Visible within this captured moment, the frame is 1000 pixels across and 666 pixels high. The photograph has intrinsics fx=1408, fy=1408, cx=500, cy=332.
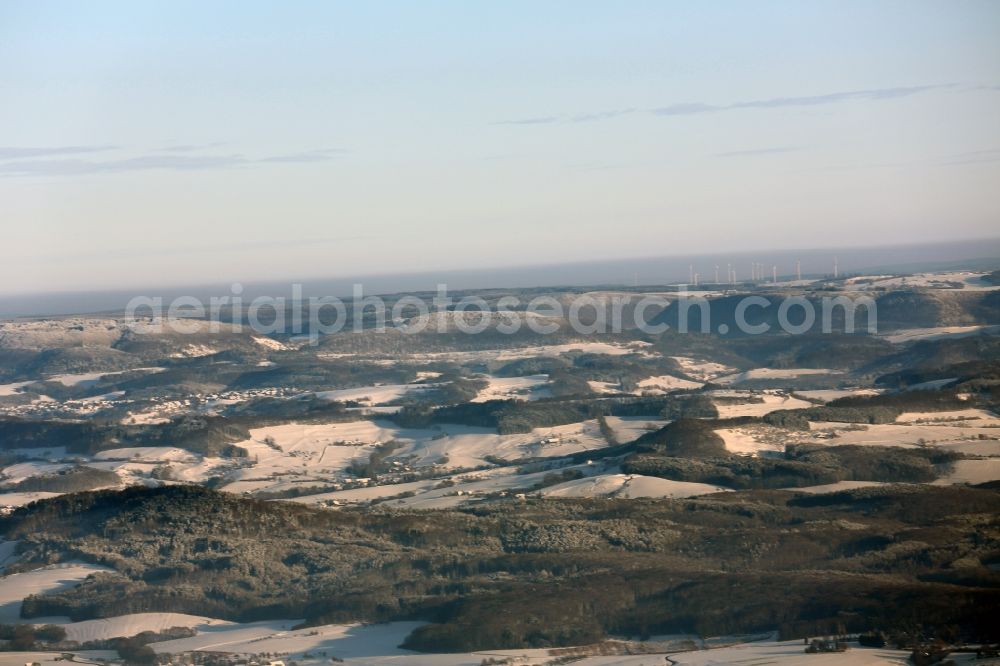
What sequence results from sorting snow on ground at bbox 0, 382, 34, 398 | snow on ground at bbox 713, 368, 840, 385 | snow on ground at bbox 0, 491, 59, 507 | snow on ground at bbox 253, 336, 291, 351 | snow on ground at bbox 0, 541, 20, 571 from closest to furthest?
snow on ground at bbox 0, 541, 20, 571 → snow on ground at bbox 0, 491, 59, 507 → snow on ground at bbox 713, 368, 840, 385 → snow on ground at bbox 0, 382, 34, 398 → snow on ground at bbox 253, 336, 291, 351

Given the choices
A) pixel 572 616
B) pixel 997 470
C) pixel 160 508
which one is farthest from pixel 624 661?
pixel 997 470

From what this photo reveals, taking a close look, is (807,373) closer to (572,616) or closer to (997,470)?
(997,470)

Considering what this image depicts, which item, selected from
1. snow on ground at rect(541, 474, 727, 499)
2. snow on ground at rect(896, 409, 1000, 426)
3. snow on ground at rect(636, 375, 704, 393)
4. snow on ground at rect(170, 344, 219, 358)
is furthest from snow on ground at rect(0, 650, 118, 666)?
snow on ground at rect(170, 344, 219, 358)

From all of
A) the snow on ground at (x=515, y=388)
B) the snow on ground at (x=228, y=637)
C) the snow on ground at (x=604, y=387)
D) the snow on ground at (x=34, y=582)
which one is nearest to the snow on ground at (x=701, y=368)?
the snow on ground at (x=604, y=387)

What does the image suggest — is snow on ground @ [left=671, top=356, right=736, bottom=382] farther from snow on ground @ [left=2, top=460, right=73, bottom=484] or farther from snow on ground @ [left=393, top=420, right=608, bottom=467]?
snow on ground @ [left=2, top=460, right=73, bottom=484]

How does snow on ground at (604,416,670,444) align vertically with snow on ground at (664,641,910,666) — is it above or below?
below

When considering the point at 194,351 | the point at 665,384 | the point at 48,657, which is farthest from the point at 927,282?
the point at 48,657
